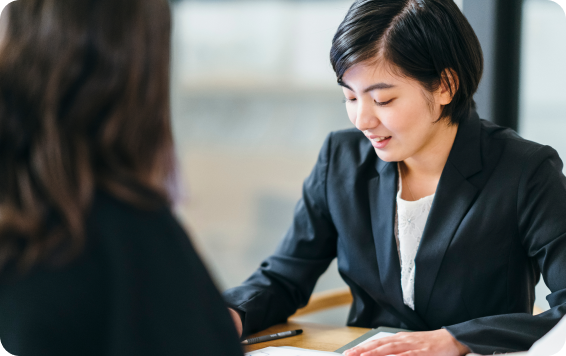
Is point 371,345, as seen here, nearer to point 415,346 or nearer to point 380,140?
point 415,346


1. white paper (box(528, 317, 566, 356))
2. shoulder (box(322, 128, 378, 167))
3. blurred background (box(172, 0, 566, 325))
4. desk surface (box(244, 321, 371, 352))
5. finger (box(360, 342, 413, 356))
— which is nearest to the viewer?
white paper (box(528, 317, 566, 356))

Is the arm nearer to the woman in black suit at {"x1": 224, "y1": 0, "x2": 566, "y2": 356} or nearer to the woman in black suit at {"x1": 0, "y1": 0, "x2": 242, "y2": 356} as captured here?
the woman in black suit at {"x1": 224, "y1": 0, "x2": 566, "y2": 356}

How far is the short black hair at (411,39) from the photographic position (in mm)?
1254

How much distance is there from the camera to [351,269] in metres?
1.44

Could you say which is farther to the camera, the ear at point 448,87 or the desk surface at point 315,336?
the ear at point 448,87

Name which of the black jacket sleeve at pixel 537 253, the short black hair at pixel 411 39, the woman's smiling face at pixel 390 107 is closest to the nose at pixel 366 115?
the woman's smiling face at pixel 390 107

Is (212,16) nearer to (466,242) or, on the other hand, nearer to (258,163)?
(258,163)

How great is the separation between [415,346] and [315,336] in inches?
10.6

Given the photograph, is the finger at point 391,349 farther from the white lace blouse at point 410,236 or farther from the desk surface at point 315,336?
the white lace blouse at point 410,236

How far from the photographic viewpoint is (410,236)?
4.53 feet

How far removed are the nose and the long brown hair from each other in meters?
0.71

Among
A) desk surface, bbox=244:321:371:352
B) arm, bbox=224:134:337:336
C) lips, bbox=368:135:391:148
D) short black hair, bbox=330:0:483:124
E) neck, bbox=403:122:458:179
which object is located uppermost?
short black hair, bbox=330:0:483:124

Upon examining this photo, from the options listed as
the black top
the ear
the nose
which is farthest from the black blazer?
the black top

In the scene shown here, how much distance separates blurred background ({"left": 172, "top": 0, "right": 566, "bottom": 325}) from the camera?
2.54 meters
